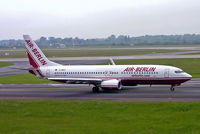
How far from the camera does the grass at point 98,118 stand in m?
Answer: 23.3

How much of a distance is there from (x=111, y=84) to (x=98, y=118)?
17.2 m

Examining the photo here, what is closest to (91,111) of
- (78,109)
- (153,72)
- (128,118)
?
(78,109)

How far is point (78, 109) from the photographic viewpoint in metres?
31.2

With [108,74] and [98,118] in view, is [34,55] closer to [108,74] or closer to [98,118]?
[108,74]

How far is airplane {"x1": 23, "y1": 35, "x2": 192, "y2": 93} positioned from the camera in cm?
4431

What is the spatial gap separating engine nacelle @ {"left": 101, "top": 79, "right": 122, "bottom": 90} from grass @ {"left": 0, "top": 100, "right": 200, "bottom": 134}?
10376 mm

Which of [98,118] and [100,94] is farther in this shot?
[100,94]

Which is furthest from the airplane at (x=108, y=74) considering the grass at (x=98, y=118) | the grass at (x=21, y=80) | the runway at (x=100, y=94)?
the grass at (x=98, y=118)

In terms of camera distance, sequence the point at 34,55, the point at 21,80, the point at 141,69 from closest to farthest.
A: the point at 141,69
the point at 34,55
the point at 21,80

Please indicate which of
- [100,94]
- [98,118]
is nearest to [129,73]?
[100,94]

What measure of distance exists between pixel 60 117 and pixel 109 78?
61.4 ft

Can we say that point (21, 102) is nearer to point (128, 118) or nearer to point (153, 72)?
point (128, 118)

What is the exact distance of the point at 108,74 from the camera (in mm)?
46562

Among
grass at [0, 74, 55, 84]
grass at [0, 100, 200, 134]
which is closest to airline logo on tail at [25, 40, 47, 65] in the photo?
grass at [0, 74, 55, 84]
